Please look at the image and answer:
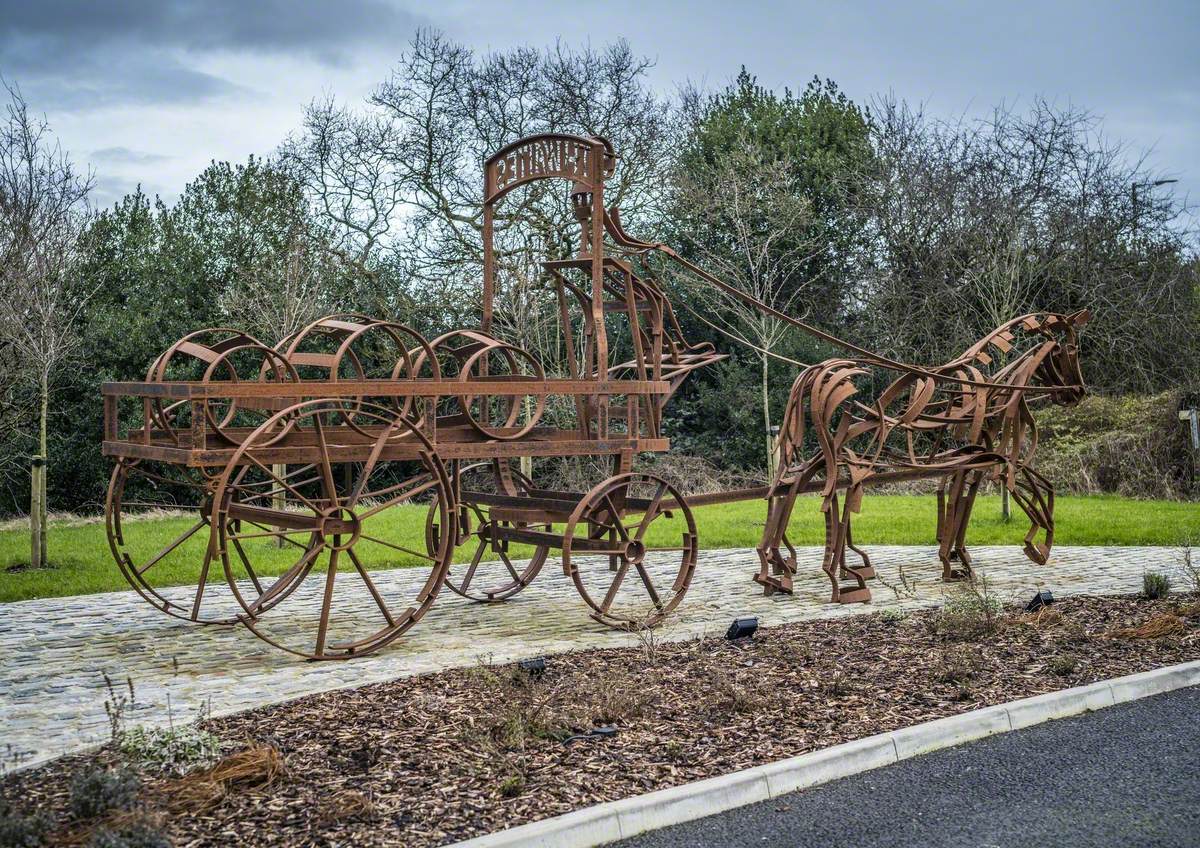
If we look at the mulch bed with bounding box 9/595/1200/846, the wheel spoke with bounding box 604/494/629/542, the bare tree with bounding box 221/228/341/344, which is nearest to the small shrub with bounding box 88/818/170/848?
the mulch bed with bounding box 9/595/1200/846

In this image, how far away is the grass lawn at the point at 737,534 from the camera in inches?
387

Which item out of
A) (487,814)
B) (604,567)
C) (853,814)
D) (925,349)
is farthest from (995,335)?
(925,349)

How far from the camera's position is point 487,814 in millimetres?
4043

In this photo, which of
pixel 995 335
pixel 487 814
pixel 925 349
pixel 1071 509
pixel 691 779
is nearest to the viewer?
pixel 487 814

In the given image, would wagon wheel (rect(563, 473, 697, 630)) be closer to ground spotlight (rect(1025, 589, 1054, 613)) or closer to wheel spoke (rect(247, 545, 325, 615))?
wheel spoke (rect(247, 545, 325, 615))

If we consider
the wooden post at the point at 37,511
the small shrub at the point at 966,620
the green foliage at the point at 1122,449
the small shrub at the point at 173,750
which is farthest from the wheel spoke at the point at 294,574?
the green foliage at the point at 1122,449

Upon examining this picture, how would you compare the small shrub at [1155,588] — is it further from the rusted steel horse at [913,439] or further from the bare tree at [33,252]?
the bare tree at [33,252]

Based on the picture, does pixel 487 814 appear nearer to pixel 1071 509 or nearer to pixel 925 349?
pixel 1071 509

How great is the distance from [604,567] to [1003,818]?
6.21 metres

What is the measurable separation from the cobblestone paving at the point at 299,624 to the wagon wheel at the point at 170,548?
0.91ft

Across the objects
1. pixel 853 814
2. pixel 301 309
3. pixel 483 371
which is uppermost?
pixel 301 309

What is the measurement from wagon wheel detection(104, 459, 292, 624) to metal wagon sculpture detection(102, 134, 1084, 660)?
0.05m

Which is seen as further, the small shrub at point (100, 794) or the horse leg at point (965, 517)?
the horse leg at point (965, 517)

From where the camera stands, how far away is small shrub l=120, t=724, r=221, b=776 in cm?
443
